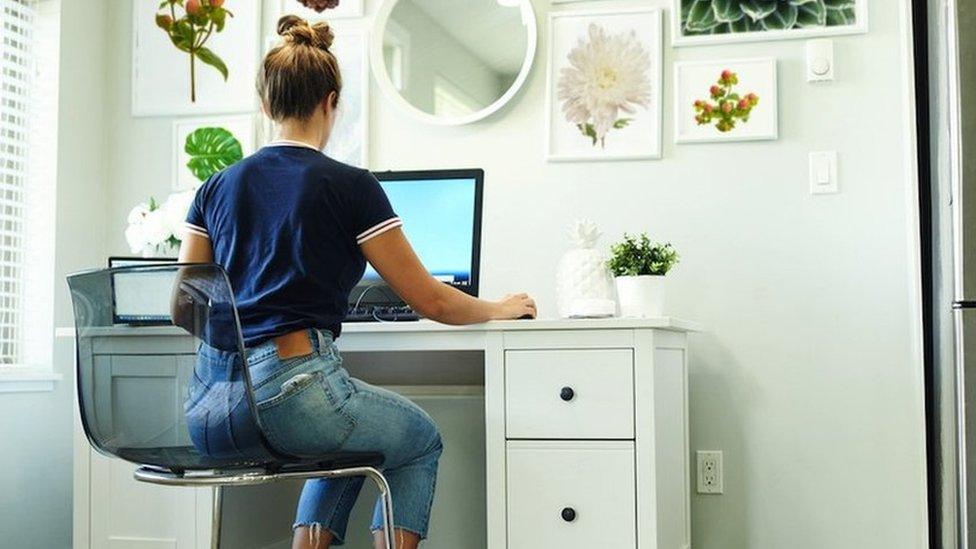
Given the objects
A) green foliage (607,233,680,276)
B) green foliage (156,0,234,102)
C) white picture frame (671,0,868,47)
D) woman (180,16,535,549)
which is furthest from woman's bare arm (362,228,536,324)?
green foliage (156,0,234,102)

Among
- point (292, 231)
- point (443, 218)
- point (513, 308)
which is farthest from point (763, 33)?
point (292, 231)

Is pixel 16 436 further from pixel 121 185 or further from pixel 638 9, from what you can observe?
pixel 638 9

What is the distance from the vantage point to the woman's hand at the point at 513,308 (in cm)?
235

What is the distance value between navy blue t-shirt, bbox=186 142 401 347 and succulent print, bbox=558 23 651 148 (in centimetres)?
100

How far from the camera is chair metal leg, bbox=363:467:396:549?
1.94 m

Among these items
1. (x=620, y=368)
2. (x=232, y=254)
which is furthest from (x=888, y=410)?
(x=232, y=254)

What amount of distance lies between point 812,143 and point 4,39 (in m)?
1.97

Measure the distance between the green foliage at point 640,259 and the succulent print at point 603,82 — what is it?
0.37 meters

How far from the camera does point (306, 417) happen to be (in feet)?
6.30

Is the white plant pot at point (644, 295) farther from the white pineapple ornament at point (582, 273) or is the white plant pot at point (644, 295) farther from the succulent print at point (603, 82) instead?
the succulent print at point (603, 82)

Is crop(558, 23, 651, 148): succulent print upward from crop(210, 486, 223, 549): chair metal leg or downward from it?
upward

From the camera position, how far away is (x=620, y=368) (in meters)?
2.30

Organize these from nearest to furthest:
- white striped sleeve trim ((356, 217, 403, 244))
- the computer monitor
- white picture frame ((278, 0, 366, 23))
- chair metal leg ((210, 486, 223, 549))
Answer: white striped sleeve trim ((356, 217, 403, 244)), chair metal leg ((210, 486, 223, 549)), the computer monitor, white picture frame ((278, 0, 366, 23))

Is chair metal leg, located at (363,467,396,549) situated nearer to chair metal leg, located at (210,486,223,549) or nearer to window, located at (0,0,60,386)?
chair metal leg, located at (210,486,223,549)
